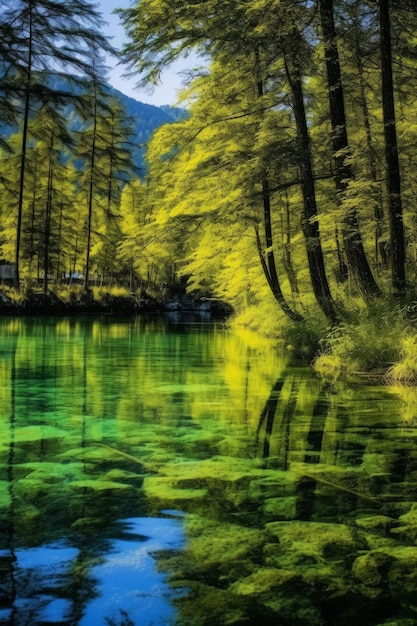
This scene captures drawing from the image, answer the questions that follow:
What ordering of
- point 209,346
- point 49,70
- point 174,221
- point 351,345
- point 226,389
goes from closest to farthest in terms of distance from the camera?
point 226,389 → point 351,345 → point 174,221 → point 209,346 → point 49,70

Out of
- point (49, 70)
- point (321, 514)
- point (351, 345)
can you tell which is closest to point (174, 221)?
point (351, 345)

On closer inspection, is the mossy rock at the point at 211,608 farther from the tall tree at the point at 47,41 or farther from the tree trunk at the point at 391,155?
the tall tree at the point at 47,41

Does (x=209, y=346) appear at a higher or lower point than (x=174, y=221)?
lower

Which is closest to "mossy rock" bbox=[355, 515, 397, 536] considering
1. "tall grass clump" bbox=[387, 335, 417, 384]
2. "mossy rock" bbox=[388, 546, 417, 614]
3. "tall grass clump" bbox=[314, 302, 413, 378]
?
"mossy rock" bbox=[388, 546, 417, 614]

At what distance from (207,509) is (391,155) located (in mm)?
7766

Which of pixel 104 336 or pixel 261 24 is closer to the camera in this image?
pixel 261 24

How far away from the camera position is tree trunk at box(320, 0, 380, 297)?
10.5 meters

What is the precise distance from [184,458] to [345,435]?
1.68m

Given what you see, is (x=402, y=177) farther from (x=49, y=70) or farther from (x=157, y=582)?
(x=49, y=70)

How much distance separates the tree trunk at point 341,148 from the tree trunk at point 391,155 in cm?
69

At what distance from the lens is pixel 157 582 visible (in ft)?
8.64

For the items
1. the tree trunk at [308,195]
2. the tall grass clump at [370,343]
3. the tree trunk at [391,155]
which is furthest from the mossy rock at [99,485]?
the tree trunk at [308,195]

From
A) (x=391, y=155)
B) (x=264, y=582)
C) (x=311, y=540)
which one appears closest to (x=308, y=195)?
(x=391, y=155)

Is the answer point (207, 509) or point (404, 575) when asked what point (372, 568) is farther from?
point (207, 509)
